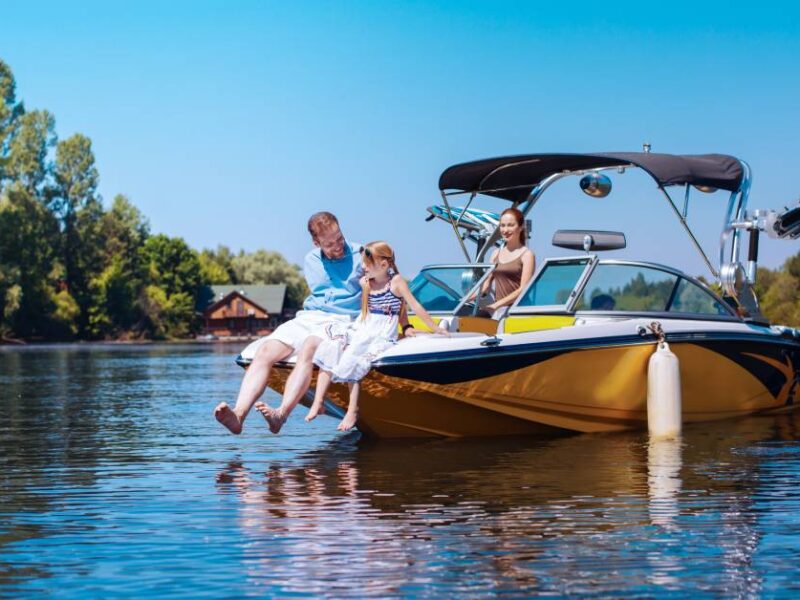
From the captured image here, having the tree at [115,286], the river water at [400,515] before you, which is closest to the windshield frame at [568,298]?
the river water at [400,515]

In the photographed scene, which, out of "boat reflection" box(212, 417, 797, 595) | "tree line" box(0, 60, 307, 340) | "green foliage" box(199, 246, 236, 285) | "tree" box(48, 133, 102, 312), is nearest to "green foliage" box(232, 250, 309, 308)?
"green foliage" box(199, 246, 236, 285)

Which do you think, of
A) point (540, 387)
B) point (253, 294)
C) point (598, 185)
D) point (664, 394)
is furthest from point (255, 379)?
point (253, 294)

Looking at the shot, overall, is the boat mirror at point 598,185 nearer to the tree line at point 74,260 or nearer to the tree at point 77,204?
the tree line at point 74,260

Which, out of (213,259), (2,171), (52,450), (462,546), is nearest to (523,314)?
(52,450)

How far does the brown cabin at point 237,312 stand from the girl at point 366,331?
121070 mm

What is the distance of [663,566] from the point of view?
221 inches

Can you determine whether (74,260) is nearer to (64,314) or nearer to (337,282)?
(64,314)

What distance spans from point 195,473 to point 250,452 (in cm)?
174

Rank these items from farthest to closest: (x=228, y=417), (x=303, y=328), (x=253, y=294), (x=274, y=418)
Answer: (x=253, y=294), (x=303, y=328), (x=274, y=418), (x=228, y=417)

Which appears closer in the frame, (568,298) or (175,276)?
(568,298)

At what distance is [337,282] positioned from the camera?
1070 cm

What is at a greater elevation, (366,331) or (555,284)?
(555,284)

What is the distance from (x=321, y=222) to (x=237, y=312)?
122m

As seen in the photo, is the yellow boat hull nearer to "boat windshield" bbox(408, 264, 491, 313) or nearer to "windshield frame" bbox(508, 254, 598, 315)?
"windshield frame" bbox(508, 254, 598, 315)
